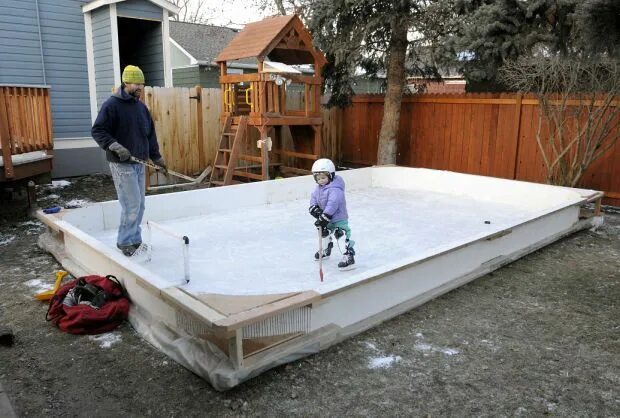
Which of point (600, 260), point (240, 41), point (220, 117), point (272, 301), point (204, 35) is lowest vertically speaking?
point (600, 260)

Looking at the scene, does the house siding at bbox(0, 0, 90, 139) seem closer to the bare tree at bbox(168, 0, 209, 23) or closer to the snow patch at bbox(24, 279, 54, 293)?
the snow patch at bbox(24, 279, 54, 293)

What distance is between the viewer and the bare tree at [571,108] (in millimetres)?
7445

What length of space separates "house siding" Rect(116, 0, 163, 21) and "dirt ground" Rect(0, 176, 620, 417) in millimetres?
6883

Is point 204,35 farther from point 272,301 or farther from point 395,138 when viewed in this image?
point 272,301

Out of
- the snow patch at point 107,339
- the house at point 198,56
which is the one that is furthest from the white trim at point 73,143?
the house at point 198,56

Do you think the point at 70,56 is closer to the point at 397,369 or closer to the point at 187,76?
the point at 397,369

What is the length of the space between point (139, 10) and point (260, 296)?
8.58m

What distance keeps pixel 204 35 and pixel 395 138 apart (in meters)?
13.0

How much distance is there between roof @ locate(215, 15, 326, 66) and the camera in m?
8.61

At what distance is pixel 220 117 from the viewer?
9.95 m

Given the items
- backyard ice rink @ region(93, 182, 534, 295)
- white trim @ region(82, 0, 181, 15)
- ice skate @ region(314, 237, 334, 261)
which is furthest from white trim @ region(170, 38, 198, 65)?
ice skate @ region(314, 237, 334, 261)

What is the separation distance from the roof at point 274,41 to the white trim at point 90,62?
102 inches

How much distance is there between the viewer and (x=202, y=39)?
20.2 metres

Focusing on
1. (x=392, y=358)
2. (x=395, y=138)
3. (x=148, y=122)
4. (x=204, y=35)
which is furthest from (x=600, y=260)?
(x=204, y=35)
